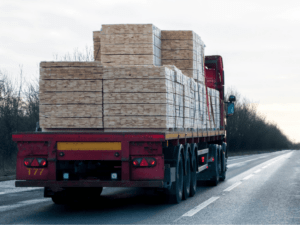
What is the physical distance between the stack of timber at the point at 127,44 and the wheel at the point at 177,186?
210 centimetres

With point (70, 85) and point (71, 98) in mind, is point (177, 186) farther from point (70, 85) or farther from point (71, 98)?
point (70, 85)

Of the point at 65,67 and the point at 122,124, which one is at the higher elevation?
the point at 65,67

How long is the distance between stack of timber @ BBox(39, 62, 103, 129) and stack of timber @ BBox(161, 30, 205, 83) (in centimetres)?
245

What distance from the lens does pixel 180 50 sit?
10.6 meters

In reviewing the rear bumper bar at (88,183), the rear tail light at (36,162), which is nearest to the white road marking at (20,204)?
the rear bumper bar at (88,183)

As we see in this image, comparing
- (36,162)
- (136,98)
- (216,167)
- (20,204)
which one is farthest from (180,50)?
(216,167)

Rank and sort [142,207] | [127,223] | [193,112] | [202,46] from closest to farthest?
[127,223]
[142,207]
[193,112]
[202,46]

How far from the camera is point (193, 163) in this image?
434 inches

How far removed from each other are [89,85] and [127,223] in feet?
8.39

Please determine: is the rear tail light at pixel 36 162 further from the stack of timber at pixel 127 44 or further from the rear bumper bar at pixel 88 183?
the stack of timber at pixel 127 44

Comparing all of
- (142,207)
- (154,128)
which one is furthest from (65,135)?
(142,207)

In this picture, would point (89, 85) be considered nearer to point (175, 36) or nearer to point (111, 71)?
point (111, 71)

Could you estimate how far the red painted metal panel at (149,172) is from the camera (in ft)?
26.6

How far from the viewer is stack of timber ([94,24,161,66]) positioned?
30.7ft
